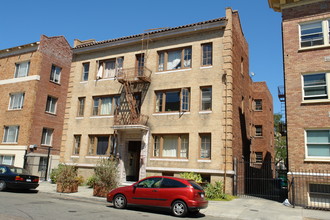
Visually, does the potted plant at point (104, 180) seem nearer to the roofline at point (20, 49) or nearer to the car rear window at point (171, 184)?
the car rear window at point (171, 184)

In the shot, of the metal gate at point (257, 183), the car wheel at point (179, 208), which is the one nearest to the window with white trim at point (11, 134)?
the metal gate at point (257, 183)

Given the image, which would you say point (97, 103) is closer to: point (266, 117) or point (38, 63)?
point (38, 63)

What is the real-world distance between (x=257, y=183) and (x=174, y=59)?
13.0 metres

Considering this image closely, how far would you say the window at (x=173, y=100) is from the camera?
19844mm

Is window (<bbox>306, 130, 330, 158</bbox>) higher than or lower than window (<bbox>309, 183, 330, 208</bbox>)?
higher

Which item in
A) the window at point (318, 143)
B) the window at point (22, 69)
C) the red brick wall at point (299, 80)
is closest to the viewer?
the window at point (318, 143)

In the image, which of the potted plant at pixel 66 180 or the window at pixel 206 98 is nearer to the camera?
the potted plant at pixel 66 180

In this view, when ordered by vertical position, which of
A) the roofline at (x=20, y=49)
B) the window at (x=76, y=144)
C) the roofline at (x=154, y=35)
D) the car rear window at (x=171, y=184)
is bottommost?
the car rear window at (x=171, y=184)

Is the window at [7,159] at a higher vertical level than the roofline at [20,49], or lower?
lower

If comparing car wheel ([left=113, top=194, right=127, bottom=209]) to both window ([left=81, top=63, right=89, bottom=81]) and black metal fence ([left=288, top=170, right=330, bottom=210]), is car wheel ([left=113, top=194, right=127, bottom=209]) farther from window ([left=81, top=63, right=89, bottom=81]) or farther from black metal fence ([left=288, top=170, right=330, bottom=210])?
window ([left=81, top=63, right=89, bottom=81])

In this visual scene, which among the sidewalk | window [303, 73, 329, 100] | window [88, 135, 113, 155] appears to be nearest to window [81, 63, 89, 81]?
window [88, 135, 113, 155]

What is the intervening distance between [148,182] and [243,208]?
503 centimetres

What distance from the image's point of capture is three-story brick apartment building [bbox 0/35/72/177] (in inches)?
1039

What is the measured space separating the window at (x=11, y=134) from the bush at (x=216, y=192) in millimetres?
19281
